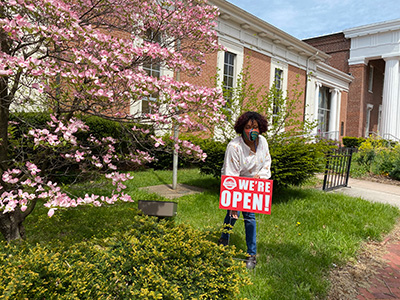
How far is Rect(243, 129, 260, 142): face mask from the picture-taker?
3.13m

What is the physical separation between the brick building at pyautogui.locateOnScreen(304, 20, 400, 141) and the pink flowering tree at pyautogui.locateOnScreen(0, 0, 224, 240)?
72.3 feet

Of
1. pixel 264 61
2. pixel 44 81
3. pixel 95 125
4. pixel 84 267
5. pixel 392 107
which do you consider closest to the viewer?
pixel 84 267

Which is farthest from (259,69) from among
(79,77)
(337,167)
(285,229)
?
(79,77)

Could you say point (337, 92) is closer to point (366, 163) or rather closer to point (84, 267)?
point (366, 163)

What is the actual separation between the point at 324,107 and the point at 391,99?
5007mm

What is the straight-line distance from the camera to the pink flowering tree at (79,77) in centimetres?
202

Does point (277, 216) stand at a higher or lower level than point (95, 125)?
lower

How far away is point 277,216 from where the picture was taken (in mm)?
4969

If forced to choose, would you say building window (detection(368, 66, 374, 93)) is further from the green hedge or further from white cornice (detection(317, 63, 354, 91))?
the green hedge

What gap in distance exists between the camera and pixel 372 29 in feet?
72.4

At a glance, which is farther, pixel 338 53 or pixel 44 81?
pixel 338 53

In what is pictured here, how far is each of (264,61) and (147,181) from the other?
10865 millimetres

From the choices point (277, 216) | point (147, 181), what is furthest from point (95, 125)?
point (277, 216)

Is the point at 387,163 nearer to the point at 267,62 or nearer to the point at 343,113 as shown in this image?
the point at 267,62
